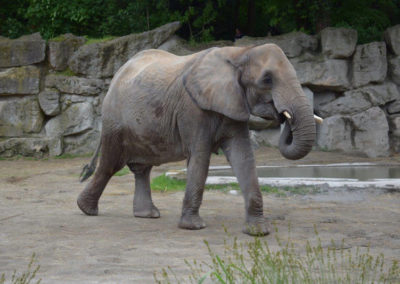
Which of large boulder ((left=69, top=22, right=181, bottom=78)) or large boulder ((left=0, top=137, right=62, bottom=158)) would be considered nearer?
large boulder ((left=0, top=137, right=62, bottom=158))

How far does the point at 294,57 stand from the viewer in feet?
46.5

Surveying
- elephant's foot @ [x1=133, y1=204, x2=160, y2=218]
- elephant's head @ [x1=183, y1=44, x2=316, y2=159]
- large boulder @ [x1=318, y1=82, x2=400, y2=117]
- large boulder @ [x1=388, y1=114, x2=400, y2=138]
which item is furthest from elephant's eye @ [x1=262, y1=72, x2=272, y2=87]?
large boulder @ [x1=388, y1=114, x2=400, y2=138]

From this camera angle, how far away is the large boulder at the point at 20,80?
45.3 ft

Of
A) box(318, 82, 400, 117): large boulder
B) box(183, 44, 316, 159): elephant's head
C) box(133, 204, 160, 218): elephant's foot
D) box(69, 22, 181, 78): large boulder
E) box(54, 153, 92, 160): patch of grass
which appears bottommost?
box(54, 153, 92, 160): patch of grass

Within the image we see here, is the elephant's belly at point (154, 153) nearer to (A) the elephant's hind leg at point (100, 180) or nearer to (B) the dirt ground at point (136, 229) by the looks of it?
(A) the elephant's hind leg at point (100, 180)

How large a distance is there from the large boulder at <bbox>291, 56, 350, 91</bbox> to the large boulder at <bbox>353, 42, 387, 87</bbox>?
29 centimetres

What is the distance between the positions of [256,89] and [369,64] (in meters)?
9.36

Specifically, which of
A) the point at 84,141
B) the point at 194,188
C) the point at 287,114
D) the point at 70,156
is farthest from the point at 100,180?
the point at 84,141

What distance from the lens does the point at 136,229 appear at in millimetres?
5832

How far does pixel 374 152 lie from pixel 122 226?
8921mm

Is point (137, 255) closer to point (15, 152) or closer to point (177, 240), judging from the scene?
point (177, 240)

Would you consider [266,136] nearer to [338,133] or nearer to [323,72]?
[338,133]

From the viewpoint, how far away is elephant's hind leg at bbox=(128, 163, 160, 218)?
660cm

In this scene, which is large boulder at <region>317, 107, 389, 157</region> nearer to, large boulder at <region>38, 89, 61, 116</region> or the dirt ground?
the dirt ground
